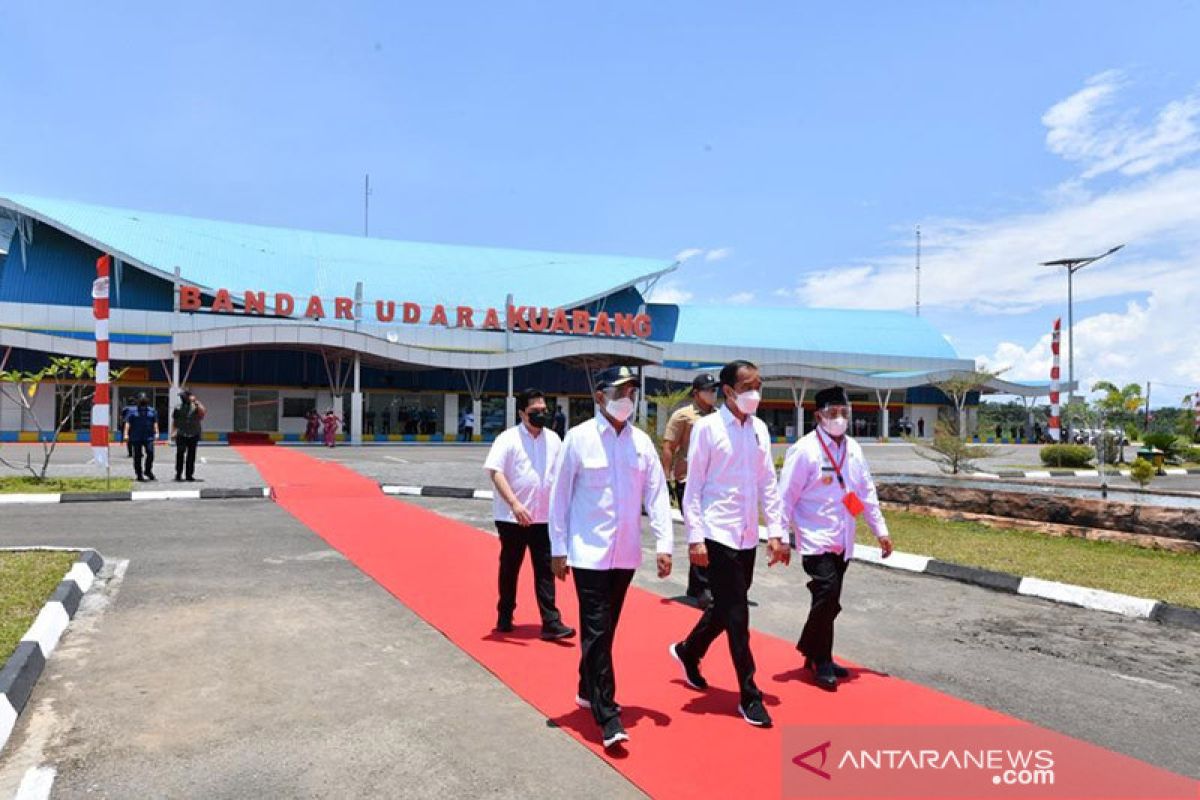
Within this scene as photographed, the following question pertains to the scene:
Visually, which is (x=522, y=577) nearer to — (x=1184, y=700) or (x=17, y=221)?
(x=1184, y=700)

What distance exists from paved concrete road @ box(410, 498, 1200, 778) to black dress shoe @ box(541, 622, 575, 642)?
0.68m

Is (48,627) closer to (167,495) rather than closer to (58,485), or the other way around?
(167,495)

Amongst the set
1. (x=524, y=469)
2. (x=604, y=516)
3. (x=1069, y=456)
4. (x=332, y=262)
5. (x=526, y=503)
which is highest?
(x=332, y=262)

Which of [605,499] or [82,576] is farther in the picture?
[82,576]

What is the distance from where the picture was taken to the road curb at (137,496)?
1233 centimetres

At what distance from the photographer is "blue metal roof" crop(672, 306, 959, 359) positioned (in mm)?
53125

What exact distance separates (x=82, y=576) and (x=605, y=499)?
5.28 m

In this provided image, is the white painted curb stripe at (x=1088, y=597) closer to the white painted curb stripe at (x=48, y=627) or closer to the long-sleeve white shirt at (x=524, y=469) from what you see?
the long-sleeve white shirt at (x=524, y=469)

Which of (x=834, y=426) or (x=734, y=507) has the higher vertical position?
→ (x=834, y=426)

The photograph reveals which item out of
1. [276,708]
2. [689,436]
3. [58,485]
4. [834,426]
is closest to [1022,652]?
[834,426]

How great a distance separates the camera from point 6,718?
3760mm

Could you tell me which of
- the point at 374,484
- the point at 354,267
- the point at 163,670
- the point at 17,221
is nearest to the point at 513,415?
the point at 354,267

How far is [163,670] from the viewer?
4684mm

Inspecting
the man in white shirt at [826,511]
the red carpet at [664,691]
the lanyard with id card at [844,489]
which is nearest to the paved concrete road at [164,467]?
the red carpet at [664,691]
